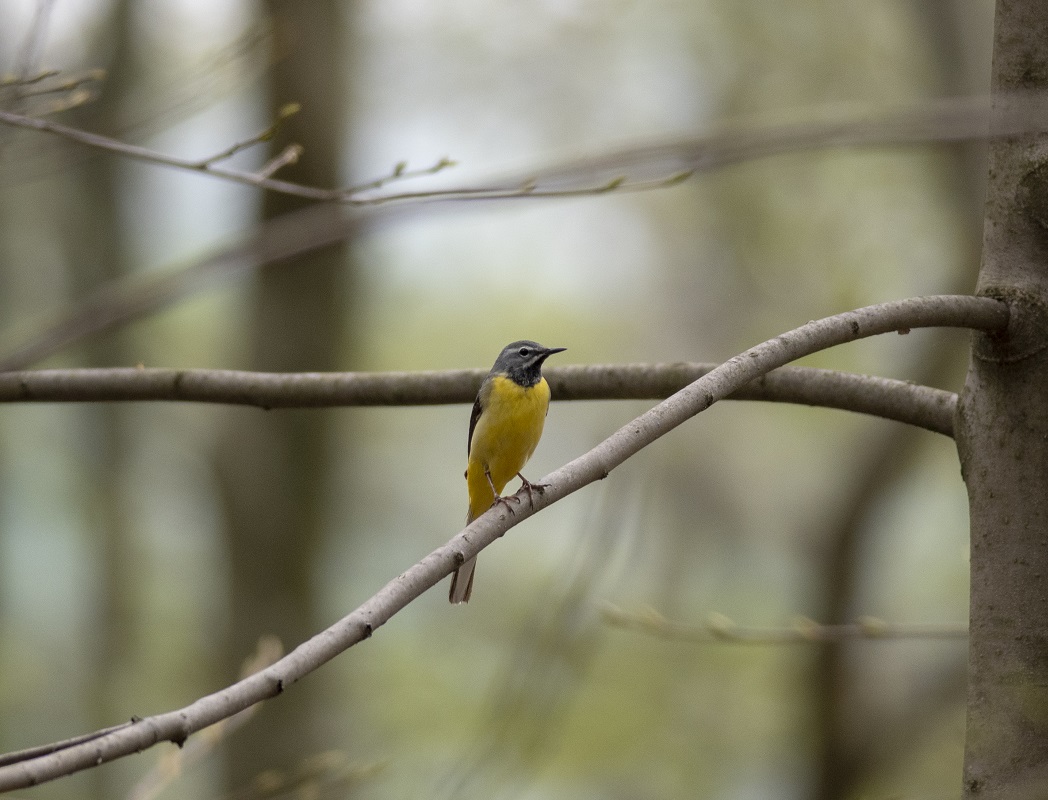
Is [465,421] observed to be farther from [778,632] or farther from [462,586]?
[778,632]

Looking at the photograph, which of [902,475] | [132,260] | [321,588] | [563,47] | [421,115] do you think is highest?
[563,47]

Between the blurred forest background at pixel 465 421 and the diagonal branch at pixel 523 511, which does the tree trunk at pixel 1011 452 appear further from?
the blurred forest background at pixel 465 421

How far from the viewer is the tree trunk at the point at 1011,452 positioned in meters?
2.30

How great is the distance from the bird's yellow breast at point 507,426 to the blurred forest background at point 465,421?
0.73 m

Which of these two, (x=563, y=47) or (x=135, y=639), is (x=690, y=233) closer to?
(x=563, y=47)

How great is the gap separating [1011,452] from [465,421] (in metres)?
13.3

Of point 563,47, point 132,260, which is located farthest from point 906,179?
point 132,260

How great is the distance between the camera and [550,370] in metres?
3.06

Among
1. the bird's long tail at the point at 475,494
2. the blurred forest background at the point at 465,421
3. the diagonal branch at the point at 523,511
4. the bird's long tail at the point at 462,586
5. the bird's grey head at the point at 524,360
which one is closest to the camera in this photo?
the diagonal branch at the point at 523,511

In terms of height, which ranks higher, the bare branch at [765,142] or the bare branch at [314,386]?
the bare branch at [765,142]

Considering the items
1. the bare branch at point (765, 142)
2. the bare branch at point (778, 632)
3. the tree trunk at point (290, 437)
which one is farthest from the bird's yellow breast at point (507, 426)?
the tree trunk at point (290, 437)

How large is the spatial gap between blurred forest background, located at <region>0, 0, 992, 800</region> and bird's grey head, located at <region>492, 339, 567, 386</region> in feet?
3.12

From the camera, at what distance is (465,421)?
50.9 ft

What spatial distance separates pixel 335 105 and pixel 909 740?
25.3 feet
